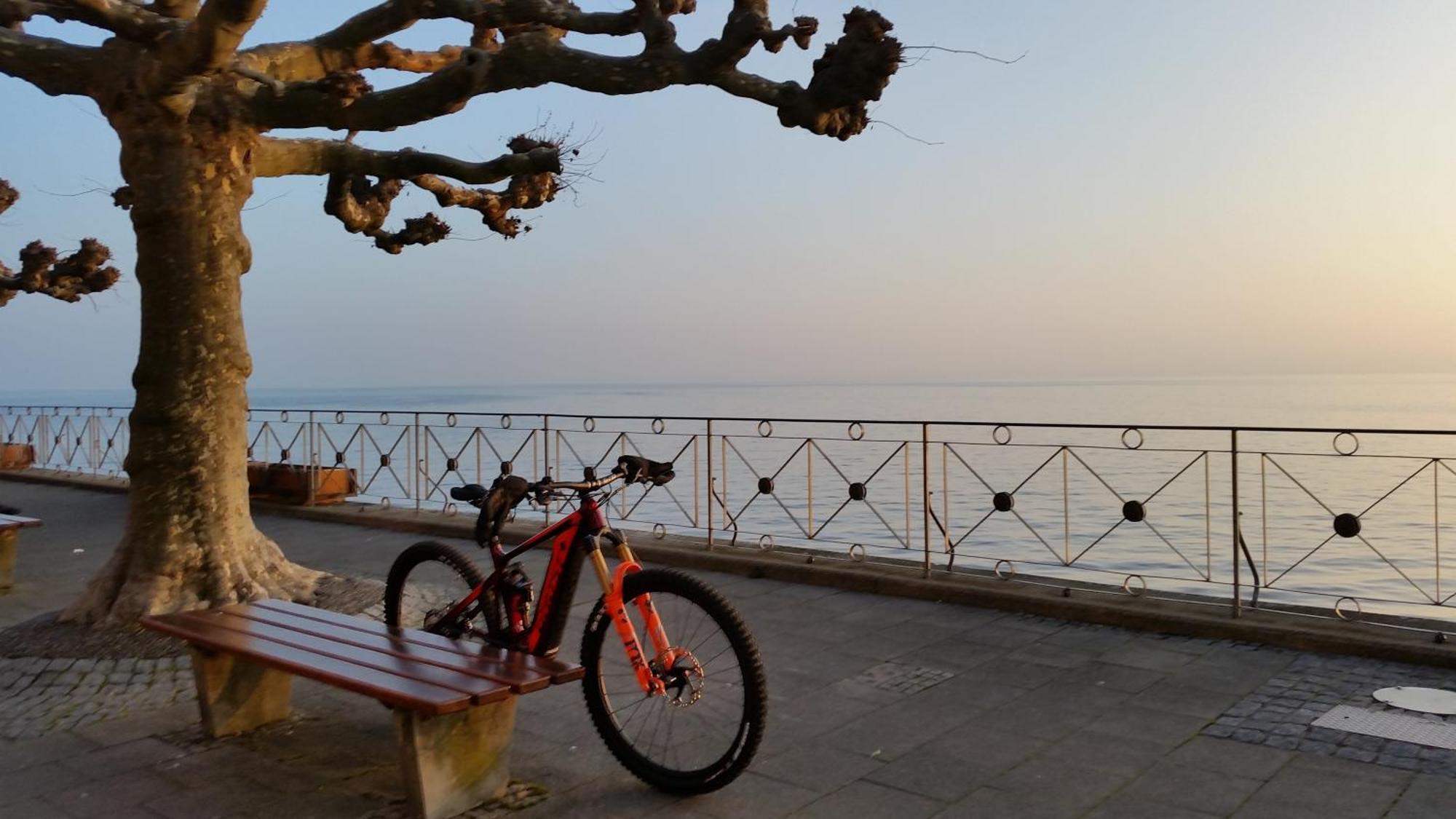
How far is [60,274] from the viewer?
1419 centimetres

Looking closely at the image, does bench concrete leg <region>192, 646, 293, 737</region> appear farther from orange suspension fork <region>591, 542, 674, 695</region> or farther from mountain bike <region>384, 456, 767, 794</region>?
orange suspension fork <region>591, 542, 674, 695</region>

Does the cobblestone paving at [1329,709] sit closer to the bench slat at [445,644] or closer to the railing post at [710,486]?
the bench slat at [445,644]

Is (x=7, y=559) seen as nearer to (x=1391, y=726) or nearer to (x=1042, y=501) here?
(x=1391, y=726)

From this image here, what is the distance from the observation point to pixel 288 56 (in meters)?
6.80

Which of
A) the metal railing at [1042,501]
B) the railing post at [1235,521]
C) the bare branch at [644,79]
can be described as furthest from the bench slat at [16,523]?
the railing post at [1235,521]

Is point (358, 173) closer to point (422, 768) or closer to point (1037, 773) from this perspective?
point (422, 768)

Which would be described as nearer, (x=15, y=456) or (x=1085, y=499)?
(x=1085, y=499)

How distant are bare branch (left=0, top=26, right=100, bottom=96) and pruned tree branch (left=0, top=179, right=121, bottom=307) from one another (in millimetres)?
9144

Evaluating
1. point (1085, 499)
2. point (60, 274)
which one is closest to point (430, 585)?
point (60, 274)

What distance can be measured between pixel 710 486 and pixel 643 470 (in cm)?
454

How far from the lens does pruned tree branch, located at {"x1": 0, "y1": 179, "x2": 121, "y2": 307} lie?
45.9 feet

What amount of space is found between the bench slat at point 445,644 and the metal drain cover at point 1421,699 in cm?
329

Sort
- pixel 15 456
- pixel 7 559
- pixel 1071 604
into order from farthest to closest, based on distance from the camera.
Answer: pixel 15 456 → pixel 7 559 → pixel 1071 604

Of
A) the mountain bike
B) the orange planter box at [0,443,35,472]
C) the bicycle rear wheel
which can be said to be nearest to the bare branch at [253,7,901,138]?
the bicycle rear wheel
